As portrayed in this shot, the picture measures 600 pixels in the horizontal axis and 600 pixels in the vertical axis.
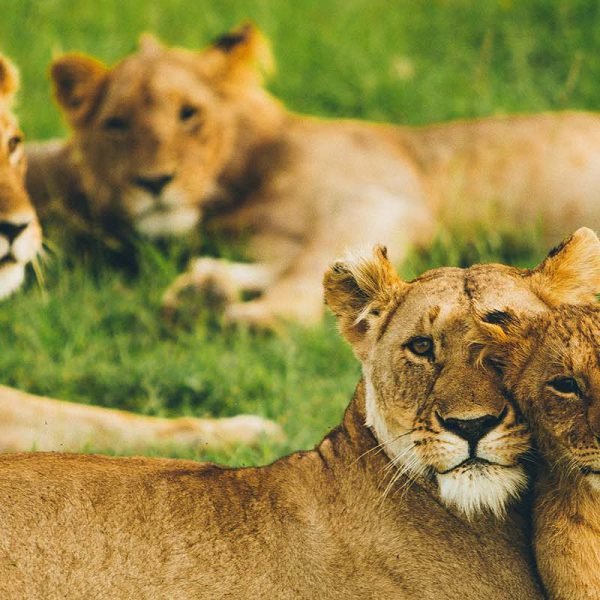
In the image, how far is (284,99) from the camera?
7.79 m

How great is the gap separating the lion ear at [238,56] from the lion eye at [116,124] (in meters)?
0.59

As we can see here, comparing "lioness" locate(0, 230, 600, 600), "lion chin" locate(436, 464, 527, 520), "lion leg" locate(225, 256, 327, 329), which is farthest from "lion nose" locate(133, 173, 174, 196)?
"lion chin" locate(436, 464, 527, 520)

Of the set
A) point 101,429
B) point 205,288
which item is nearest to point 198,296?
point 205,288

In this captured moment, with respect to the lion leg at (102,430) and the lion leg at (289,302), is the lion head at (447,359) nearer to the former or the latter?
the lion leg at (102,430)

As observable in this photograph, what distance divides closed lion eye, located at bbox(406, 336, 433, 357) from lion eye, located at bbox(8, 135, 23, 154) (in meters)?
2.35

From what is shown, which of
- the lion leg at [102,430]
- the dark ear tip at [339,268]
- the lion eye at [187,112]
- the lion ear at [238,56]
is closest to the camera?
the dark ear tip at [339,268]

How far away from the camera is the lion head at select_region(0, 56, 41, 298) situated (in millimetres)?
4547

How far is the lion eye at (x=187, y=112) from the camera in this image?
5.89m

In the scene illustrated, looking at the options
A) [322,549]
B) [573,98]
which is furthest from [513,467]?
[573,98]

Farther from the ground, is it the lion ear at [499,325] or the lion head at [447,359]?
the lion ear at [499,325]

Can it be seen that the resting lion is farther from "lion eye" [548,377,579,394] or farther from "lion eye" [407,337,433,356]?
"lion eye" [548,377,579,394]

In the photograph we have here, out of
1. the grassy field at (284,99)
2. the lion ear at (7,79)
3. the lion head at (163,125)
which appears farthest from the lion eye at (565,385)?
the lion head at (163,125)

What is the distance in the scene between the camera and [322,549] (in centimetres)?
297

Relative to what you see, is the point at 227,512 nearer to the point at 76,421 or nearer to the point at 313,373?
the point at 76,421
